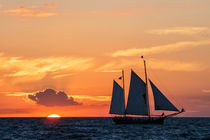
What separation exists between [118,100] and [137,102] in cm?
996

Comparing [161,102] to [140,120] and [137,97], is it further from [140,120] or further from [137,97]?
[140,120]

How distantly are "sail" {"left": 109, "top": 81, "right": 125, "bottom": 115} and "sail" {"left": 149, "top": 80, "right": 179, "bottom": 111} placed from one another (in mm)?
16826

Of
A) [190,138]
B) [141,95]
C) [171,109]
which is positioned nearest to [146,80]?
[141,95]

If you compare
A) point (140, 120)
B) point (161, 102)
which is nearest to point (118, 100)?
point (140, 120)

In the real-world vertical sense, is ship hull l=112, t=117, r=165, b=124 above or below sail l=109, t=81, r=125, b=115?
below

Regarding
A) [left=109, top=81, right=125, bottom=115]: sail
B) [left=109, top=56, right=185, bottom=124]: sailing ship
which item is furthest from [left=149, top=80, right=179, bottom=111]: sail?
[left=109, top=81, right=125, bottom=115]: sail

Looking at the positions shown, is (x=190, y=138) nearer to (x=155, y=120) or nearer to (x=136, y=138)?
(x=136, y=138)

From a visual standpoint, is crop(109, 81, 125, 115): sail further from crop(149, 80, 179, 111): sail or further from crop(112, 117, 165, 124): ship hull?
crop(149, 80, 179, 111): sail

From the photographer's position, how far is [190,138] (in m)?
84.9

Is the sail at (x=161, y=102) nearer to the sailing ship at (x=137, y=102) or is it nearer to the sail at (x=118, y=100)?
the sailing ship at (x=137, y=102)

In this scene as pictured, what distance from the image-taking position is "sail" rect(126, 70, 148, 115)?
11988 centimetres

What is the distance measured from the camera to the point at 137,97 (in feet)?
394

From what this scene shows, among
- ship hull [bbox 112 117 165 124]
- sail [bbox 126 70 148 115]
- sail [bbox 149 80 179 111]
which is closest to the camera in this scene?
sail [bbox 149 80 179 111]

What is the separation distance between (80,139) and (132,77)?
42.6m
